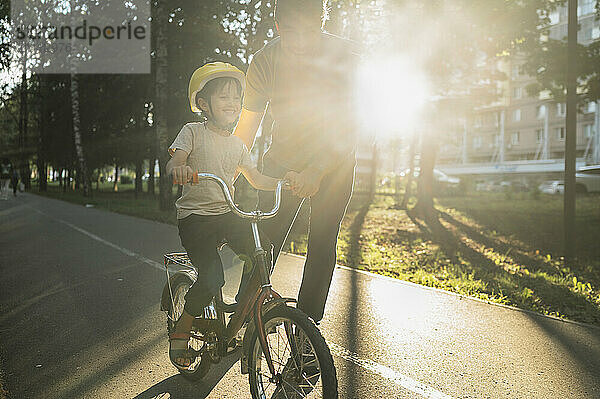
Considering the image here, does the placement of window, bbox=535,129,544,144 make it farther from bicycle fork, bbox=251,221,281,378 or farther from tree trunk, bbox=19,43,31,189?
bicycle fork, bbox=251,221,281,378

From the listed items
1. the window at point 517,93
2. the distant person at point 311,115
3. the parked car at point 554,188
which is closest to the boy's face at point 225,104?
the distant person at point 311,115

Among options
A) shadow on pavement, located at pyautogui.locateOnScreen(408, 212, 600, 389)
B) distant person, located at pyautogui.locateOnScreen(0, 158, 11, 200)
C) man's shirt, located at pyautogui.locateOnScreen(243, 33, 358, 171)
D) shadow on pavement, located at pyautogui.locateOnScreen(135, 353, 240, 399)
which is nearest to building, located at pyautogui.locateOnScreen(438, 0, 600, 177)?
distant person, located at pyautogui.locateOnScreen(0, 158, 11, 200)

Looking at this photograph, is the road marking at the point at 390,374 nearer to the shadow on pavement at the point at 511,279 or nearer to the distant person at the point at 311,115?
the distant person at the point at 311,115

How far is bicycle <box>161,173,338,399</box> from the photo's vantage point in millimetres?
2557

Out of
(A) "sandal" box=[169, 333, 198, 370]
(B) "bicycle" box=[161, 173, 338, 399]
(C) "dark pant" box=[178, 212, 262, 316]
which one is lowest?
(A) "sandal" box=[169, 333, 198, 370]

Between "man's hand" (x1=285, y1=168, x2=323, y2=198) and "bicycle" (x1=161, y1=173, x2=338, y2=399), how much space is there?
0.06 m

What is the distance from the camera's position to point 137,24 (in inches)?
1093

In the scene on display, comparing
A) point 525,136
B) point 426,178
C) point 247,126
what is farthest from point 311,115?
point 525,136

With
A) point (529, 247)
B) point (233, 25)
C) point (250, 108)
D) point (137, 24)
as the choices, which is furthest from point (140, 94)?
point (250, 108)

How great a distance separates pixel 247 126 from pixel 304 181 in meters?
0.71

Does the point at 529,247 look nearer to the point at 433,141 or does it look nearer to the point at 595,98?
A: the point at 595,98

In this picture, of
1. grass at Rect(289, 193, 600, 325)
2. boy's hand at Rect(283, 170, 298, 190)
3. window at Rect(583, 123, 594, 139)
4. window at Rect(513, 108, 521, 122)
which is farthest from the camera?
window at Rect(513, 108, 521, 122)

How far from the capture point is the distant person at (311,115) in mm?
3123

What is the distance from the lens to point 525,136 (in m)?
65.2
